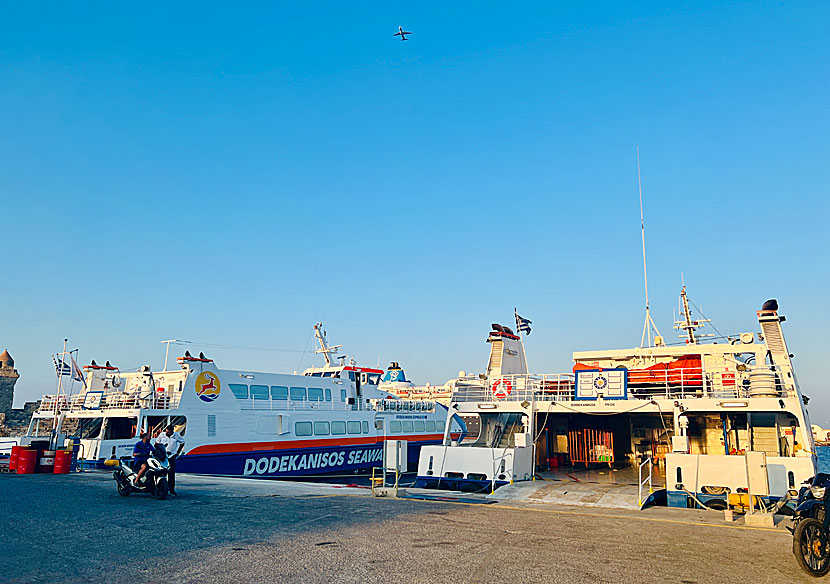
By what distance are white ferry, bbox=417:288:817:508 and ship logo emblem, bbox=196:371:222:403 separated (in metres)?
10.8

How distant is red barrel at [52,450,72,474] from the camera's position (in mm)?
20562

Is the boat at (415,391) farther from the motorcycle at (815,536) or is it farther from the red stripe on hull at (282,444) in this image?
the motorcycle at (815,536)

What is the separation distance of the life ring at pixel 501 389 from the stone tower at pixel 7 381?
5753 cm

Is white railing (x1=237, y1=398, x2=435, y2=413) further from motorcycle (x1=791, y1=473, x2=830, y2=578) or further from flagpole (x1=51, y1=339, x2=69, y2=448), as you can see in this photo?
motorcycle (x1=791, y1=473, x2=830, y2=578)

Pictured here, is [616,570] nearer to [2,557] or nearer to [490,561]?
[490,561]

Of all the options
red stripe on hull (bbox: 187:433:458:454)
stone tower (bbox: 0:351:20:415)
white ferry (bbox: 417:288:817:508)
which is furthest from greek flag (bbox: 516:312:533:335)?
stone tower (bbox: 0:351:20:415)

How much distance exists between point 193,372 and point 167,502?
44.0 feet

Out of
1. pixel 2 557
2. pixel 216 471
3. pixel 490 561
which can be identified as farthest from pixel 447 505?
pixel 216 471

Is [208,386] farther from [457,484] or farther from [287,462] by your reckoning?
[457,484]

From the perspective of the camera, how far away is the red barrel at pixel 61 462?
20562 millimetres

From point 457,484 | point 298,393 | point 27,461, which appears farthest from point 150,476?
point 298,393

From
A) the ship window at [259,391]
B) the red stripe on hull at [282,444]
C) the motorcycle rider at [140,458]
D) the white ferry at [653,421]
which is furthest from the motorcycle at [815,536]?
the ship window at [259,391]

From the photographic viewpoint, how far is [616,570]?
7430mm

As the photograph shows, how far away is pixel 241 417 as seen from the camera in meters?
26.8
